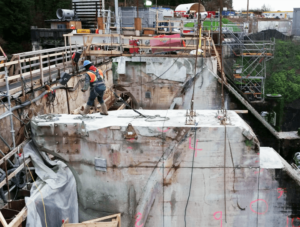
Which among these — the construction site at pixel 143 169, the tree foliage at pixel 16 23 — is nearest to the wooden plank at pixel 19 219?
the construction site at pixel 143 169

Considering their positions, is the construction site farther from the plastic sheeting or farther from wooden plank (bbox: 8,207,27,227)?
wooden plank (bbox: 8,207,27,227)

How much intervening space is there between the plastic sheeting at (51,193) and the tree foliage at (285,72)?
21.7 metres

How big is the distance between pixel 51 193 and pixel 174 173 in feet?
9.88

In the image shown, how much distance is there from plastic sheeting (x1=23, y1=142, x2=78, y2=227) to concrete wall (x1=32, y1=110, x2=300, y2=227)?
329 mm

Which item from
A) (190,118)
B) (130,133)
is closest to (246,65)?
(190,118)

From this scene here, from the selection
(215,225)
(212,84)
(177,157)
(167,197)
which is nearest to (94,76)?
(177,157)

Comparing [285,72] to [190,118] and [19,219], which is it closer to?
[190,118]

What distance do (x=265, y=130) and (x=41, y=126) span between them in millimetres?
11463

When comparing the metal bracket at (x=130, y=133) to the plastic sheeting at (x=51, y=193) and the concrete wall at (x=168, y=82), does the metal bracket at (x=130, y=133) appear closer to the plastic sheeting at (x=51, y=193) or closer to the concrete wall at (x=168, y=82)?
the plastic sheeting at (x=51, y=193)

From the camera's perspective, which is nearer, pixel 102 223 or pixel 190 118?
pixel 102 223

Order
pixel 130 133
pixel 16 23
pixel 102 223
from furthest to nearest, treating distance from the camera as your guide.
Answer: pixel 16 23
pixel 130 133
pixel 102 223

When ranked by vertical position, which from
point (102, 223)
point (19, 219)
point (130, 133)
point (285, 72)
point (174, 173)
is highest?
point (130, 133)

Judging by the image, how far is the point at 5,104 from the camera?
27.0 feet

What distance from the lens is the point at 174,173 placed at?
8094 millimetres
